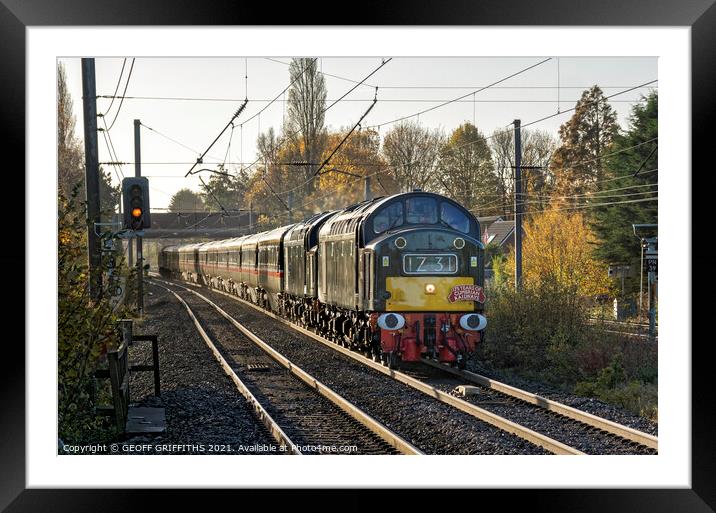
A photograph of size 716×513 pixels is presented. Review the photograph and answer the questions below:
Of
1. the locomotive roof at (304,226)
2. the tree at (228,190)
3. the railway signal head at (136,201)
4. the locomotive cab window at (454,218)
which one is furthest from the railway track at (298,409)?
the tree at (228,190)

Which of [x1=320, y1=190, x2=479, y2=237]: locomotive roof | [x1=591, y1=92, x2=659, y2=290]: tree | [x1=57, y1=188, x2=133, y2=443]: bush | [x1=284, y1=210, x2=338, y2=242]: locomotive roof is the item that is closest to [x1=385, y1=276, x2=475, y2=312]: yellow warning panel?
[x1=320, y1=190, x2=479, y2=237]: locomotive roof

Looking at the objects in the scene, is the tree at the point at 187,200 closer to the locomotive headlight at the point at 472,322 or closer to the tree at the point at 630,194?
the tree at the point at 630,194

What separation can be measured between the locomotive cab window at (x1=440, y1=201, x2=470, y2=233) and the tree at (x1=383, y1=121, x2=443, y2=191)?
1201cm

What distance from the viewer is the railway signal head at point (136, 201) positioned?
14.4m

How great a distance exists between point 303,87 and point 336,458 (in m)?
26.7

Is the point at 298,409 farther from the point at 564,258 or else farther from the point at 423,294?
the point at 564,258

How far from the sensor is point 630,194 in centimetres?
2248

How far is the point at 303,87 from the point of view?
33344mm

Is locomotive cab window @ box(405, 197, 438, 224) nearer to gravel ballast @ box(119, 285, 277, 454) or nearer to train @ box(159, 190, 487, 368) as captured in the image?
train @ box(159, 190, 487, 368)
